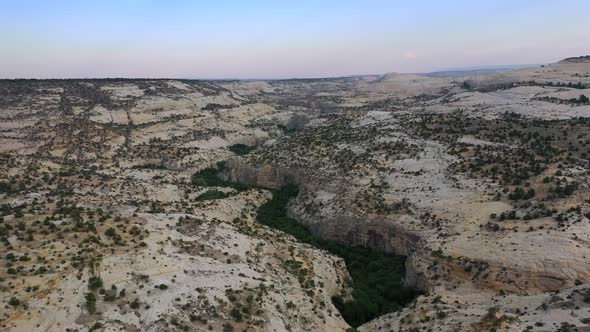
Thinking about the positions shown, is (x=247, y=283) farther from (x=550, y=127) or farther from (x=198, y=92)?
(x=198, y=92)

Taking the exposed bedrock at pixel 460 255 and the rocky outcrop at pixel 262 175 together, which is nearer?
the exposed bedrock at pixel 460 255

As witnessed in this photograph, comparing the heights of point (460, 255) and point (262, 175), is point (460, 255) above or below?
above

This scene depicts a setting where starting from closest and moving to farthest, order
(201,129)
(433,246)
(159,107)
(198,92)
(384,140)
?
(433,246)
(384,140)
(201,129)
(159,107)
(198,92)

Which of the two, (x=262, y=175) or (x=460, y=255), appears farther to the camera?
(x=262, y=175)

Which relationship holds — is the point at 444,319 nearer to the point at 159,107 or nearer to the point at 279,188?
the point at 279,188

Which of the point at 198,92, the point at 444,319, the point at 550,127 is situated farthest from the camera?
the point at 198,92

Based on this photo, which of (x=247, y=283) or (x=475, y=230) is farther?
(x=475, y=230)

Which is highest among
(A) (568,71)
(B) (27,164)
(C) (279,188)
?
(A) (568,71)

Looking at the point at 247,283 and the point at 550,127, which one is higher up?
the point at 550,127

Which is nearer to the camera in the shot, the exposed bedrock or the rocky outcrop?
the exposed bedrock

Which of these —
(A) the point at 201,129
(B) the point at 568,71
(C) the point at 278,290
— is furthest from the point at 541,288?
(B) the point at 568,71
